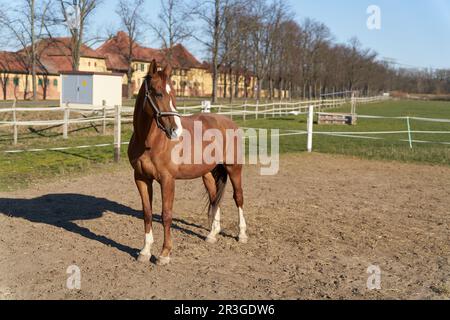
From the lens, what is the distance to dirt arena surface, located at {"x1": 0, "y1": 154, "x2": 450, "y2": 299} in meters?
3.82

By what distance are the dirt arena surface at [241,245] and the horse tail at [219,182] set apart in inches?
17.4

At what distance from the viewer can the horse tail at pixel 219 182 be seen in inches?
213

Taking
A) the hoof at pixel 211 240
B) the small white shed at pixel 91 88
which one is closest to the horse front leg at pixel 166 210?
the hoof at pixel 211 240

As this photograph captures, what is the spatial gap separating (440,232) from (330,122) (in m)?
20.2

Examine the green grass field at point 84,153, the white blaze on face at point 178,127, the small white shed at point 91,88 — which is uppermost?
the small white shed at point 91,88

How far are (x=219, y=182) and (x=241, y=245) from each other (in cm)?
84

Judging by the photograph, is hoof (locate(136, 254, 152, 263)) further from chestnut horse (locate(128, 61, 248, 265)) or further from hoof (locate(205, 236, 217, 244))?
hoof (locate(205, 236, 217, 244))

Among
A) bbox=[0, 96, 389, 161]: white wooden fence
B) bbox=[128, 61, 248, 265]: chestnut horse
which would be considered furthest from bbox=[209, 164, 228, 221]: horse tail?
bbox=[0, 96, 389, 161]: white wooden fence

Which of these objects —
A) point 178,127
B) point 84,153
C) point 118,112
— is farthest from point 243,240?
point 84,153

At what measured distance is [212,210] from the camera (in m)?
5.36

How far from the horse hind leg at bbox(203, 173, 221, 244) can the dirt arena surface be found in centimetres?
15

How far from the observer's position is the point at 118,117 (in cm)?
1105

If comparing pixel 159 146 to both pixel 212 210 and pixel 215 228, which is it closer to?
pixel 212 210

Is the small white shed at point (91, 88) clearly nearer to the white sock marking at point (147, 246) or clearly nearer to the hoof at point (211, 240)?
the hoof at point (211, 240)
